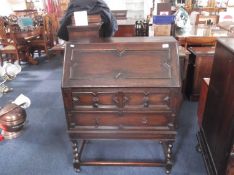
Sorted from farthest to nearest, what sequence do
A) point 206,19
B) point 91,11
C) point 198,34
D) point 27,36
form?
point 27,36 < point 206,19 < point 198,34 < point 91,11

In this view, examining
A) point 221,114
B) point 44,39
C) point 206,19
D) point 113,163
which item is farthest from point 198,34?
point 44,39

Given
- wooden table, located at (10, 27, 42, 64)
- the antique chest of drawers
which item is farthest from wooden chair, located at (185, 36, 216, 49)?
wooden table, located at (10, 27, 42, 64)

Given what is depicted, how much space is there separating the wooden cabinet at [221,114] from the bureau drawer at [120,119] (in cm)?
31

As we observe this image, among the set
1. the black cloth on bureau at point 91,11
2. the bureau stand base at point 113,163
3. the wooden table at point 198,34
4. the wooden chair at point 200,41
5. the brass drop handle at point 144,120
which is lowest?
the bureau stand base at point 113,163

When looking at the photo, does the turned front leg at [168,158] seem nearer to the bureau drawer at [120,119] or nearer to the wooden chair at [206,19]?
the bureau drawer at [120,119]

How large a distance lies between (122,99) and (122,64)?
0.24 meters

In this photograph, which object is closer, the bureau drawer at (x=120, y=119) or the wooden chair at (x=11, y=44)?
the bureau drawer at (x=120, y=119)

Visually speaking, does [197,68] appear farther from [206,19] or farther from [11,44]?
[11,44]

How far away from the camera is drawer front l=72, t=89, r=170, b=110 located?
55.6 inches

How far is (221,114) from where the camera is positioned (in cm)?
131

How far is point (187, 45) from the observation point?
111 inches

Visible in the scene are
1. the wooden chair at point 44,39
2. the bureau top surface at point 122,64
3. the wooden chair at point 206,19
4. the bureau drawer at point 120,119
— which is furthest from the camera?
the wooden chair at point 44,39

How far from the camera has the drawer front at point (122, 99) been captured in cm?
141

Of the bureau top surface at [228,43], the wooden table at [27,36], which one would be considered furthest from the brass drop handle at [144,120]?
the wooden table at [27,36]
